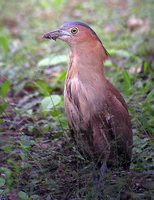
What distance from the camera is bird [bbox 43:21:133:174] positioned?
459cm

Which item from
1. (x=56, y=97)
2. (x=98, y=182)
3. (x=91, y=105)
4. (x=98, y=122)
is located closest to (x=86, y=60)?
(x=91, y=105)

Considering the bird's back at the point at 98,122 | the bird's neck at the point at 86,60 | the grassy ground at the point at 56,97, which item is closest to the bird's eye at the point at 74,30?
the bird's neck at the point at 86,60

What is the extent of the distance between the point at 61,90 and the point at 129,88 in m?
1.10

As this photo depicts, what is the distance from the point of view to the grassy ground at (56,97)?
4402 mm

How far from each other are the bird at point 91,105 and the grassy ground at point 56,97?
0.15 m

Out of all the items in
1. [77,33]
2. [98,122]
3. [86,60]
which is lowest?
[98,122]

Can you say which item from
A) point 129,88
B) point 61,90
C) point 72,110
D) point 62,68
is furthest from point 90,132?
point 62,68

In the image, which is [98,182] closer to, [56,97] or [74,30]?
[74,30]

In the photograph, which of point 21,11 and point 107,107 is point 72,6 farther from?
point 107,107

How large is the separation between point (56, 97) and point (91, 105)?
1508 mm

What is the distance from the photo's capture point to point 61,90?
7.14m

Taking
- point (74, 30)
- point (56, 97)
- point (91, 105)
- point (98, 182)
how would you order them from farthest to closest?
point (56, 97) < point (74, 30) < point (91, 105) < point (98, 182)

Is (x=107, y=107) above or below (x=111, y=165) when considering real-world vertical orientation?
above

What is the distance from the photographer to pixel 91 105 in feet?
15.0
